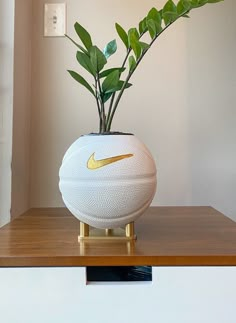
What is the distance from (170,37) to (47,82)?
462 mm

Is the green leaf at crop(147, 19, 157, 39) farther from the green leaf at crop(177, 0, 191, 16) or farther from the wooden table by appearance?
the wooden table

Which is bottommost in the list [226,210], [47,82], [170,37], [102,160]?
[226,210]

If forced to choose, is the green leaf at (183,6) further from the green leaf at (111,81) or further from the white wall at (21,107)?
the white wall at (21,107)

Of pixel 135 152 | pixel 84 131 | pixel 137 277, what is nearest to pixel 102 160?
pixel 135 152

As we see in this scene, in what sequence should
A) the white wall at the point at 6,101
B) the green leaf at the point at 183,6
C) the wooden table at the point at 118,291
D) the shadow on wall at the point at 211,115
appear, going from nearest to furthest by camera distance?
1. the wooden table at the point at 118,291
2. the green leaf at the point at 183,6
3. the white wall at the point at 6,101
4. the shadow on wall at the point at 211,115

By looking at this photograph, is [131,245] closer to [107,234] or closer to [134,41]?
[107,234]

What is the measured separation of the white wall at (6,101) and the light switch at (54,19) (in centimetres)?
21

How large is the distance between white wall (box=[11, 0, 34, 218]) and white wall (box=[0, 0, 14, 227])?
2 cm

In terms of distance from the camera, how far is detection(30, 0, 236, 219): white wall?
3.87 ft

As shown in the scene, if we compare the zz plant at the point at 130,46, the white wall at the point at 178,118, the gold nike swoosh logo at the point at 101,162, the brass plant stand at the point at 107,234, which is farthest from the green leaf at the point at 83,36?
the white wall at the point at 178,118

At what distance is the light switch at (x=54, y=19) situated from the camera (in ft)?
3.90

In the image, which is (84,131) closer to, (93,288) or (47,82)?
(47,82)

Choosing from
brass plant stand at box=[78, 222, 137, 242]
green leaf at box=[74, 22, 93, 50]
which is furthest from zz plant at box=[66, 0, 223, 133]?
brass plant stand at box=[78, 222, 137, 242]

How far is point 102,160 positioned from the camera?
60 cm
